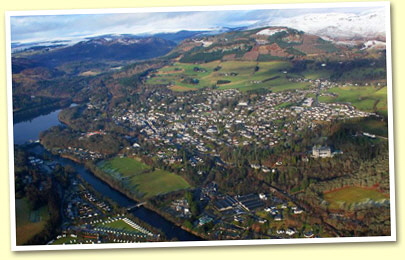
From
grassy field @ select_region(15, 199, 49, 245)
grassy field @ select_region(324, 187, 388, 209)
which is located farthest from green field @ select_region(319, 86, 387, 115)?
grassy field @ select_region(15, 199, 49, 245)

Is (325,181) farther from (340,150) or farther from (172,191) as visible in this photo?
(172,191)

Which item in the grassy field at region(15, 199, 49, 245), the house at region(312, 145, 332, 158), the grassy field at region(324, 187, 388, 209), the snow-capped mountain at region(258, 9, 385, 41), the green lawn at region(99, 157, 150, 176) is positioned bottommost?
the grassy field at region(15, 199, 49, 245)

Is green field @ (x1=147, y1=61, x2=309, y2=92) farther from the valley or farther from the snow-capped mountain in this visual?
the snow-capped mountain

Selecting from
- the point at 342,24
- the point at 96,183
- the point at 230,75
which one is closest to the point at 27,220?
the point at 96,183

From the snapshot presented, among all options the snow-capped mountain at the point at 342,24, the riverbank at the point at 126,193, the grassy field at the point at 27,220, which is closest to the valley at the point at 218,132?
the riverbank at the point at 126,193

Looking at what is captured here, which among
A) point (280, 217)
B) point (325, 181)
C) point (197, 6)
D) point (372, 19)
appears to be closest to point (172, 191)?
point (280, 217)

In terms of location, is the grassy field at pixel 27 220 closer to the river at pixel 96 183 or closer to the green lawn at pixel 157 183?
the river at pixel 96 183
